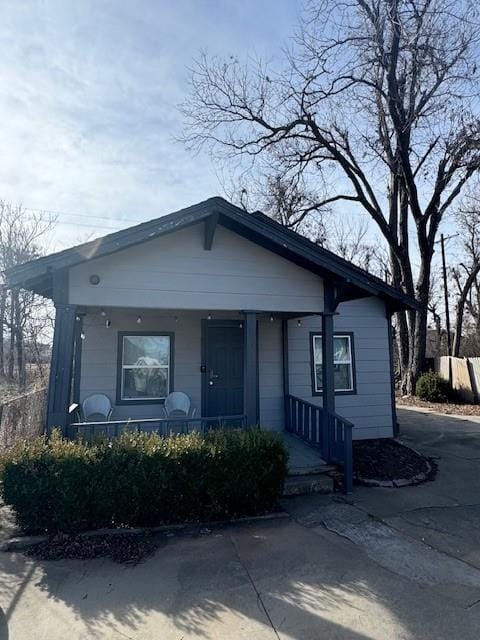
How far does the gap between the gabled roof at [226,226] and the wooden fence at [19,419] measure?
71.9 inches

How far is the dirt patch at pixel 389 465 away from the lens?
660 centimetres

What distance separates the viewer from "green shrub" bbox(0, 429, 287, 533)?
4371 mm

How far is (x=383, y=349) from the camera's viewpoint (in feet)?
30.4

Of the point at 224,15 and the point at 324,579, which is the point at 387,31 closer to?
the point at 224,15

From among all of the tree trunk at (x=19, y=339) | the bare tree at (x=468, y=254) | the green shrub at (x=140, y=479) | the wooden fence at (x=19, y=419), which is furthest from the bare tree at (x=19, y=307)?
the bare tree at (x=468, y=254)

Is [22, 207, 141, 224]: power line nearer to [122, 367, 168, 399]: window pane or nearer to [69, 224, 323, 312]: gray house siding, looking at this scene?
[122, 367, 168, 399]: window pane

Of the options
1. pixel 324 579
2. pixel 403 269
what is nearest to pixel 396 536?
pixel 324 579

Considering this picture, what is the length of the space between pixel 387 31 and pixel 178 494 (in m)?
14.7

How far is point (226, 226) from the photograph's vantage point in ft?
21.9

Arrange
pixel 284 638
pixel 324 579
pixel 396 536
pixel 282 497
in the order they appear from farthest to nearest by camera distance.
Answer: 1. pixel 282 497
2. pixel 396 536
3. pixel 324 579
4. pixel 284 638

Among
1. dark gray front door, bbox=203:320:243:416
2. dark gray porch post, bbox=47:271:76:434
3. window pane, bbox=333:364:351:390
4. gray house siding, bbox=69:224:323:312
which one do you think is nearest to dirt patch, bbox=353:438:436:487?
window pane, bbox=333:364:351:390

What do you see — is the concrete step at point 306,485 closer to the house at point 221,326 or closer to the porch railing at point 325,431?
the porch railing at point 325,431

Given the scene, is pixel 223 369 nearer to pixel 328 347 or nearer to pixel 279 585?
pixel 328 347

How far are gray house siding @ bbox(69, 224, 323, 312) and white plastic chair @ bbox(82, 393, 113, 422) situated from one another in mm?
2354
